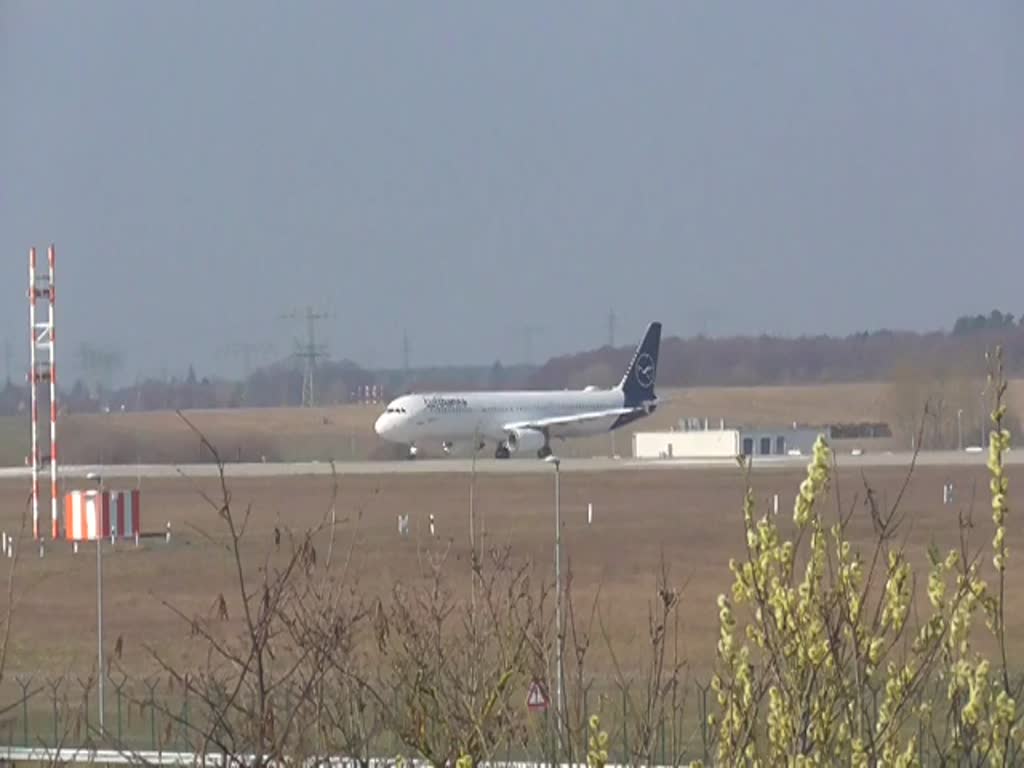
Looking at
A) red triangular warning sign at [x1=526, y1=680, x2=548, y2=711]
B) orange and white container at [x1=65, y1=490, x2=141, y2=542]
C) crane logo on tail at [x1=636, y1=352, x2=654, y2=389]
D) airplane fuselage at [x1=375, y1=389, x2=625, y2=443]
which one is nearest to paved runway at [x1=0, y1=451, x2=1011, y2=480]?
airplane fuselage at [x1=375, y1=389, x2=625, y2=443]

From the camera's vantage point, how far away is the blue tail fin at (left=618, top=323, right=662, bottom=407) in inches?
2491

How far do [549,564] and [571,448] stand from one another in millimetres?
44377

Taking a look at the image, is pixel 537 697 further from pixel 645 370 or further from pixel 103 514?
pixel 645 370

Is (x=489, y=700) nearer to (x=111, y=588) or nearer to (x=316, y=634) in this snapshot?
(x=316, y=634)

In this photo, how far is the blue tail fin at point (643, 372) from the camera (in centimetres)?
6328

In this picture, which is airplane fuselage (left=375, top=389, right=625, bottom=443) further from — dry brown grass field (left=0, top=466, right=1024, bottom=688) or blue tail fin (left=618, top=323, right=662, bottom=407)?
dry brown grass field (left=0, top=466, right=1024, bottom=688)

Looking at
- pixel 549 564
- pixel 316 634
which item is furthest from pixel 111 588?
pixel 316 634

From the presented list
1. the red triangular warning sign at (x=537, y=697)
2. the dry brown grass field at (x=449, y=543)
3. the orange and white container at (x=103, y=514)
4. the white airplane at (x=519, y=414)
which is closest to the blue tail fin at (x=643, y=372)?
the white airplane at (x=519, y=414)

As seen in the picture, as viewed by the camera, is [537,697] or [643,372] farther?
[643,372]

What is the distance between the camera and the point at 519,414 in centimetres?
5788

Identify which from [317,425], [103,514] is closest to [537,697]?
[103,514]

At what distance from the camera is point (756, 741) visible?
177 inches

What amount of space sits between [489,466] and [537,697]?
4793 cm

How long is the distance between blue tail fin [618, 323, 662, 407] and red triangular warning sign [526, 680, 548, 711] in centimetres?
5630
